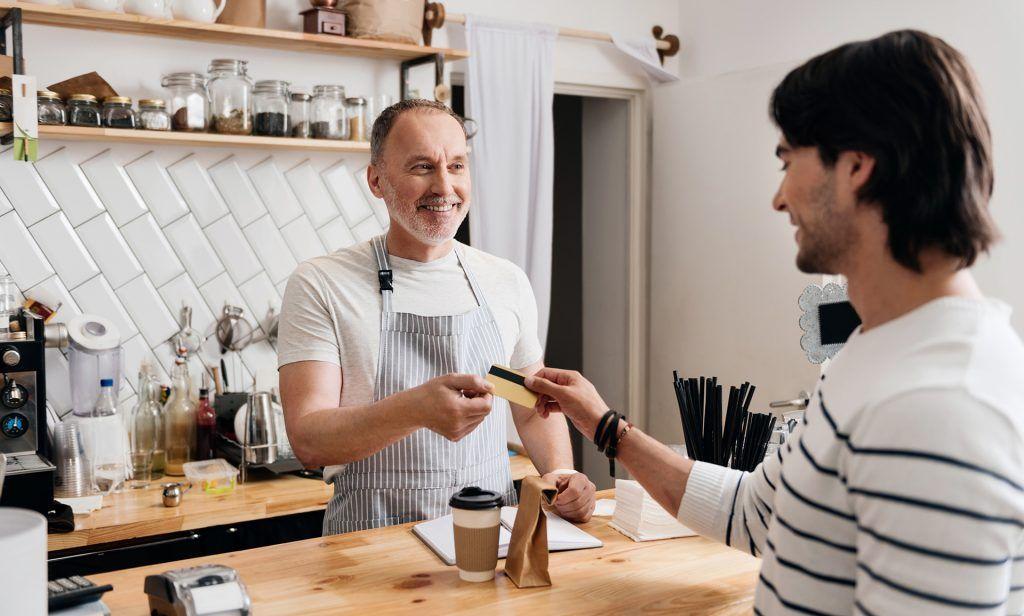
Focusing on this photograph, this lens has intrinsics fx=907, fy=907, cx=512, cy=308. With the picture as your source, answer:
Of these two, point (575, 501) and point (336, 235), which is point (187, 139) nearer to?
point (336, 235)

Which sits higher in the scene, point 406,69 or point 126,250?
point 406,69

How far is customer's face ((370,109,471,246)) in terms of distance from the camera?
2094mm

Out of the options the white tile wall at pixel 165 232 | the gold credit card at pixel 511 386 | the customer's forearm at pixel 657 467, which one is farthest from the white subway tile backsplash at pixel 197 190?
the customer's forearm at pixel 657 467

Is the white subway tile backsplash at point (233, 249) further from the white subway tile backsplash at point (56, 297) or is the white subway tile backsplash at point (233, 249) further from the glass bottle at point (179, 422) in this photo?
the white subway tile backsplash at point (56, 297)

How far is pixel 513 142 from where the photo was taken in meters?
3.72

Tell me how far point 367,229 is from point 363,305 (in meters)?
1.44

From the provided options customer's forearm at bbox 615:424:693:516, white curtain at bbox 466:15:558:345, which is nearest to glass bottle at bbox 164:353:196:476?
white curtain at bbox 466:15:558:345

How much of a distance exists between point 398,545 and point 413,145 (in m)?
0.95

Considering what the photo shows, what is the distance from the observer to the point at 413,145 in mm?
2117

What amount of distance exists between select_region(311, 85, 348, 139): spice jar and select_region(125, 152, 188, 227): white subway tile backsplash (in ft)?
1.69

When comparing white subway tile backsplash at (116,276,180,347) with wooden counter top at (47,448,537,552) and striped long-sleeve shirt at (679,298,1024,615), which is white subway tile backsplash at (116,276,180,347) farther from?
striped long-sleeve shirt at (679,298,1024,615)

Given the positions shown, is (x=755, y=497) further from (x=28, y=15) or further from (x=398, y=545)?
(x=28, y=15)

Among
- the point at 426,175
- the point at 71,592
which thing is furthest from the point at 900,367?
the point at 426,175

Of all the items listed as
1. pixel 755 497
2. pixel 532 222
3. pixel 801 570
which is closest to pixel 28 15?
pixel 532 222
